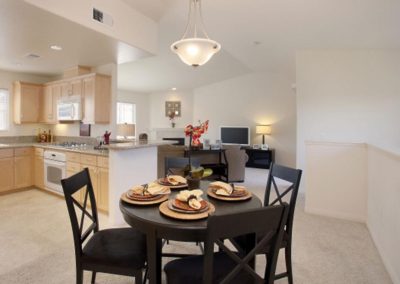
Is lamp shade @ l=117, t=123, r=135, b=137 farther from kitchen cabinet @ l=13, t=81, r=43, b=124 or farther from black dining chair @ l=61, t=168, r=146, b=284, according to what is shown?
black dining chair @ l=61, t=168, r=146, b=284

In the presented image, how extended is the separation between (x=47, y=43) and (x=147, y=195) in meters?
2.91

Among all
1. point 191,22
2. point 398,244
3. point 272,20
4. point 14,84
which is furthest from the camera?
point 14,84

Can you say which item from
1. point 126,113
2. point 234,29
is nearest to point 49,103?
point 234,29

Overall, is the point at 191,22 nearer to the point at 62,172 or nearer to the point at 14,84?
the point at 62,172

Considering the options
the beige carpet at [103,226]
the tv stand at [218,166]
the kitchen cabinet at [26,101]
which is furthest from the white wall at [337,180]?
the kitchen cabinet at [26,101]

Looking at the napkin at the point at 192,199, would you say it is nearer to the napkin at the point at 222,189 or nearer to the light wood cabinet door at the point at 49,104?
the napkin at the point at 222,189

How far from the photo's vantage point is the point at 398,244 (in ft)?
6.57

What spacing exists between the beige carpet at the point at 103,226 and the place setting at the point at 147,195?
85 centimetres

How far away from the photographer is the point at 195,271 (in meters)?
1.42

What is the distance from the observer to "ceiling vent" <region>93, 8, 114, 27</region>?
2822mm

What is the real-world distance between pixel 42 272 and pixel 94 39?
8.65ft

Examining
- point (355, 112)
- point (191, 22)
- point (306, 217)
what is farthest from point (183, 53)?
point (355, 112)

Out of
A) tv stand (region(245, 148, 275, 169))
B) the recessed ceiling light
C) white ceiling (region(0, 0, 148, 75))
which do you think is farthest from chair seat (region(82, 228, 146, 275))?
tv stand (region(245, 148, 275, 169))

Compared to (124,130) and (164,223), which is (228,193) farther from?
(124,130)
